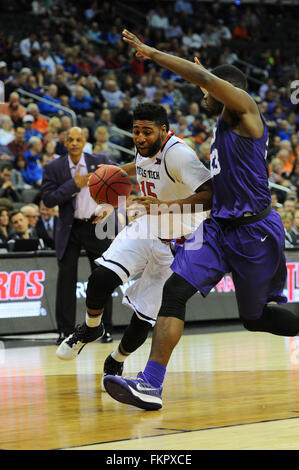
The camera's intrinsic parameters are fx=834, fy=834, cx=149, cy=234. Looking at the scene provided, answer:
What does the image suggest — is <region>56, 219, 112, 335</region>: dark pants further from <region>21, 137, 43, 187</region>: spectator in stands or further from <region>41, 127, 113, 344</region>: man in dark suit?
<region>21, 137, 43, 187</region>: spectator in stands

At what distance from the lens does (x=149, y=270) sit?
605 centimetres

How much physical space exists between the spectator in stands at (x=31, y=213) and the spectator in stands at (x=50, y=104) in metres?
4.65

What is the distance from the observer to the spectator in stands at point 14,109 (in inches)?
577

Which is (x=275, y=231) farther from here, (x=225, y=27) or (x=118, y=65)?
(x=225, y=27)

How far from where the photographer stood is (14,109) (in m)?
14.8


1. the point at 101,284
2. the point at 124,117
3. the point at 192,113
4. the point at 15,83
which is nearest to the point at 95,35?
the point at 192,113

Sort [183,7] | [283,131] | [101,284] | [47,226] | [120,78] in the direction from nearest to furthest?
[101,284], [47,226], [120,78], [283,131], [183,7]

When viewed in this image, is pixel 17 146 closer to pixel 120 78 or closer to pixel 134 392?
pixel 120 78

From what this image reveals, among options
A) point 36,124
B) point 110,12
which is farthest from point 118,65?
point 36,124

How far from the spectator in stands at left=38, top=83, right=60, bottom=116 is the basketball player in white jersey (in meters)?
10.3

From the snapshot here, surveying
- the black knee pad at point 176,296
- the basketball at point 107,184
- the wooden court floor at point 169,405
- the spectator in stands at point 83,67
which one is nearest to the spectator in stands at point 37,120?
the spectator in stands at point 83,67

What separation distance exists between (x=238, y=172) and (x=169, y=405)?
1.54 meters

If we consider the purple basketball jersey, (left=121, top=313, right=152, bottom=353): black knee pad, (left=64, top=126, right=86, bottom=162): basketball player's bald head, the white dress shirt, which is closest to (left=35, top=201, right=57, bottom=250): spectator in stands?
the white dress shirt

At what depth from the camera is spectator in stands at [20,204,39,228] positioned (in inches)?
460
